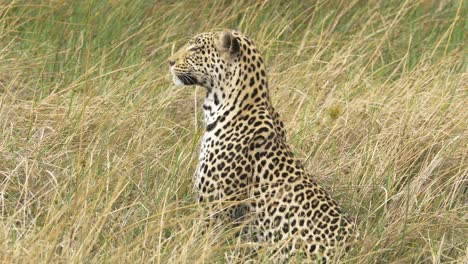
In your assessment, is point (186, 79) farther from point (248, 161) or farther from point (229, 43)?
point (248, 161)

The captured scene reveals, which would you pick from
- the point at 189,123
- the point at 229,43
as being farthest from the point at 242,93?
the point at 189,123

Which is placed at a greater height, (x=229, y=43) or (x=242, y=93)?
(x=229, y=43)

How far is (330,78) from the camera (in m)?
7.73

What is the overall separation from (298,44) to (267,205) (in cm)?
307

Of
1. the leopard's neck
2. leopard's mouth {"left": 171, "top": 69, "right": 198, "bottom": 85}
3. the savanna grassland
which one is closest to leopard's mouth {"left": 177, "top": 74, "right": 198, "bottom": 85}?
leopard's mouth {"left": 171, "top": 69, "right": 198, "bottom": 85}

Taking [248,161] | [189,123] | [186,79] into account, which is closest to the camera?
[248,161]

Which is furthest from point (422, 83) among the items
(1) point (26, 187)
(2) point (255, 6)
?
(1) point (26, 187)

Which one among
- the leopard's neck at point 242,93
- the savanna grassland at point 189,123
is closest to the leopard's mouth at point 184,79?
the leopard's neck at point 242,93

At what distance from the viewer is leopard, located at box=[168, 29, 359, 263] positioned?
568 cm

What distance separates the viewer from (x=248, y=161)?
19.5 feet

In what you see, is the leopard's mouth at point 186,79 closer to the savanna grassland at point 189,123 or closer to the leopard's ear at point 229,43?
the leopard's ear at point 229,43

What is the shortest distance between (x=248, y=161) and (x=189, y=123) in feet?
4.23

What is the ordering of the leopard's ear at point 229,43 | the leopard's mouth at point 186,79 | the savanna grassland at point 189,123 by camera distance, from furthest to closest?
the leopard's mouth at point 186,79 < the leopard's ear at point 229,43 < the savanna grassland at point 189,123

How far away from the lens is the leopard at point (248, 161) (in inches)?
223
